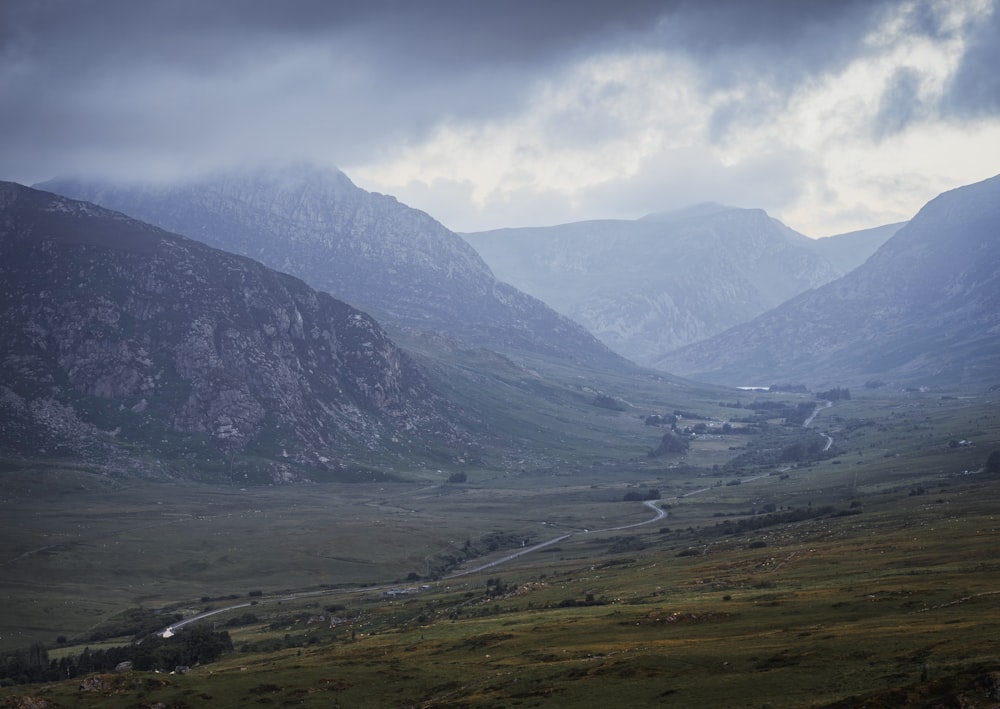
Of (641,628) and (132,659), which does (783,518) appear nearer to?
(641,628)

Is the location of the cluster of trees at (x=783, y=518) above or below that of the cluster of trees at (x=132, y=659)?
below

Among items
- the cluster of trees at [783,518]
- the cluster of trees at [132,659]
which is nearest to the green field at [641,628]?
the cluster of trees at [132,659]

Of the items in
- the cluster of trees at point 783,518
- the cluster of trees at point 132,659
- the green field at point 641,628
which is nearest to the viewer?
the green field at point 641,628

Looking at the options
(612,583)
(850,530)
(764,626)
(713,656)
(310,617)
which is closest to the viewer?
(713,656)

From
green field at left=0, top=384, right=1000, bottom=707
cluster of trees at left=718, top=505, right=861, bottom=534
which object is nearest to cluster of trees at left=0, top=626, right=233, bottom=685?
green field at left=0, top=384, right=1000, bottom=707

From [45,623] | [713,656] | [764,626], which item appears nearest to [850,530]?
[764,626]

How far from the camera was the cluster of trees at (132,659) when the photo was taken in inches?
4240

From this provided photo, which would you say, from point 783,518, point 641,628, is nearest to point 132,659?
point 641,628

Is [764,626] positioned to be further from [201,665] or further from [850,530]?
[850,530]

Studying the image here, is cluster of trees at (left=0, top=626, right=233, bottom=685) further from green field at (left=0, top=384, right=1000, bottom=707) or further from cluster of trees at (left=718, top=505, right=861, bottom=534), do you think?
cluster of trees at (left=718, top=505, right=861, bottom=534)

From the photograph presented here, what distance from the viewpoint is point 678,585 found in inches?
4668

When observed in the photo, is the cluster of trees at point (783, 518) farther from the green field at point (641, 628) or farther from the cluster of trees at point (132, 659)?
the cluster of trees at point (132, 659)

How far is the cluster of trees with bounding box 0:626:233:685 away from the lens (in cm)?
10769

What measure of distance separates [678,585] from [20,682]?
2943 inches
